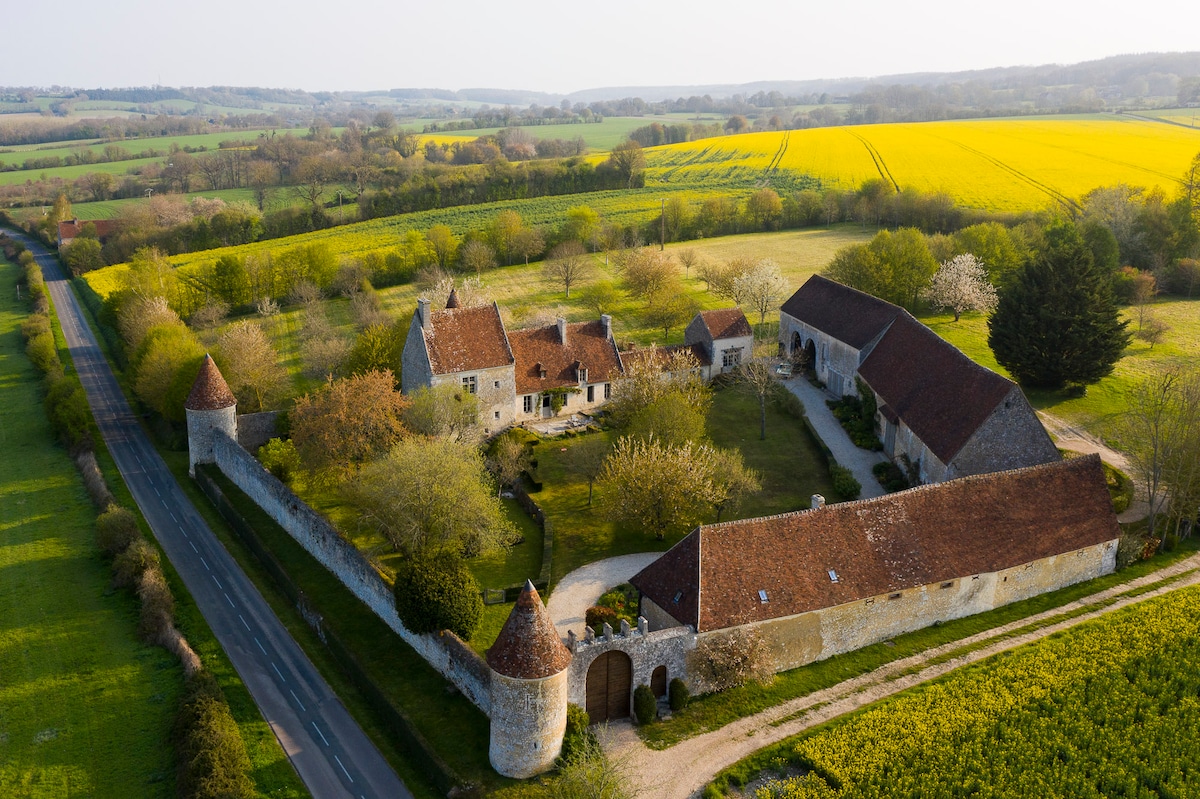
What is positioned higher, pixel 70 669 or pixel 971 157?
pixel 971 157

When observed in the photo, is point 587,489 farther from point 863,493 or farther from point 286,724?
point 286,724

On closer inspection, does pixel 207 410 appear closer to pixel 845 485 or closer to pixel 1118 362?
pixel 845 485

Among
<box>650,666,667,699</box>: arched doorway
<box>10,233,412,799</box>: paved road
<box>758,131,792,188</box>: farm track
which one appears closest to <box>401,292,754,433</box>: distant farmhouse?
<box>10,233,412,799</box>: paved road

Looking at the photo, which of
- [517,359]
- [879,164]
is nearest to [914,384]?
[517,359]

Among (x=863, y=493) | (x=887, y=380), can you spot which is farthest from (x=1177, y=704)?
(x=887, y=380)

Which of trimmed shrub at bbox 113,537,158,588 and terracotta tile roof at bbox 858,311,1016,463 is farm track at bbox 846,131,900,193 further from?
trimmed shrub at bbox 113,537,158,588

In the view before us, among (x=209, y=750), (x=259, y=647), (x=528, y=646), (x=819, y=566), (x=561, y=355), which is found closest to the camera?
(x=528, y=646)
